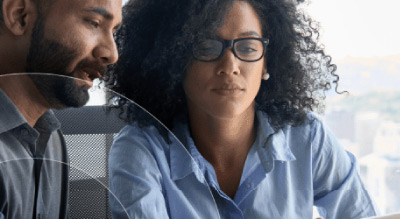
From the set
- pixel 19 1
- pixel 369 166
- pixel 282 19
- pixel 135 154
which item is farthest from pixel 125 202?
pixel 369 166

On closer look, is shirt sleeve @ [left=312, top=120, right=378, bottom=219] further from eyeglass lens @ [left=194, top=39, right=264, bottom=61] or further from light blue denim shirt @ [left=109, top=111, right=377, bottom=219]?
eyeglass lens @ [left=194, top=39, right=264, bottom=61]

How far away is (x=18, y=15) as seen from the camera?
0.76 metres

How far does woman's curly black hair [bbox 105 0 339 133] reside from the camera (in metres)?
0.96

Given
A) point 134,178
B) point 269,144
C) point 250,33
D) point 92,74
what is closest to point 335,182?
point 269,144

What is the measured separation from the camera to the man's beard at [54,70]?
747 millimetres

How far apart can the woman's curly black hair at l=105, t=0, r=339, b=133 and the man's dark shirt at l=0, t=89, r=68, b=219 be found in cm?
20

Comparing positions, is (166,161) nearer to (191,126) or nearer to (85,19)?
(191,126)

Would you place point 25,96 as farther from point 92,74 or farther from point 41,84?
point 92,74

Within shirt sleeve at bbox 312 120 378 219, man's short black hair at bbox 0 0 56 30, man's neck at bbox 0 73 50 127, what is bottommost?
shirt sleeve at bbox 312 120 378 219

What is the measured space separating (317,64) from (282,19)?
0.17m

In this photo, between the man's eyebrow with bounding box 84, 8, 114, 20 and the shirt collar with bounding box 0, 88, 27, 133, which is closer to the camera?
the shirt collar with bounding box 0, 88, 27, 133

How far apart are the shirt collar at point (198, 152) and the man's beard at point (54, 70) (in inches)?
10.4

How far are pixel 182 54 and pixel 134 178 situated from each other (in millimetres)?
266

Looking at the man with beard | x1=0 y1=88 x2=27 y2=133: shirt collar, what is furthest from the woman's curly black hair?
x1=0 y1=88 x2=27 y2=133: shirt collar
